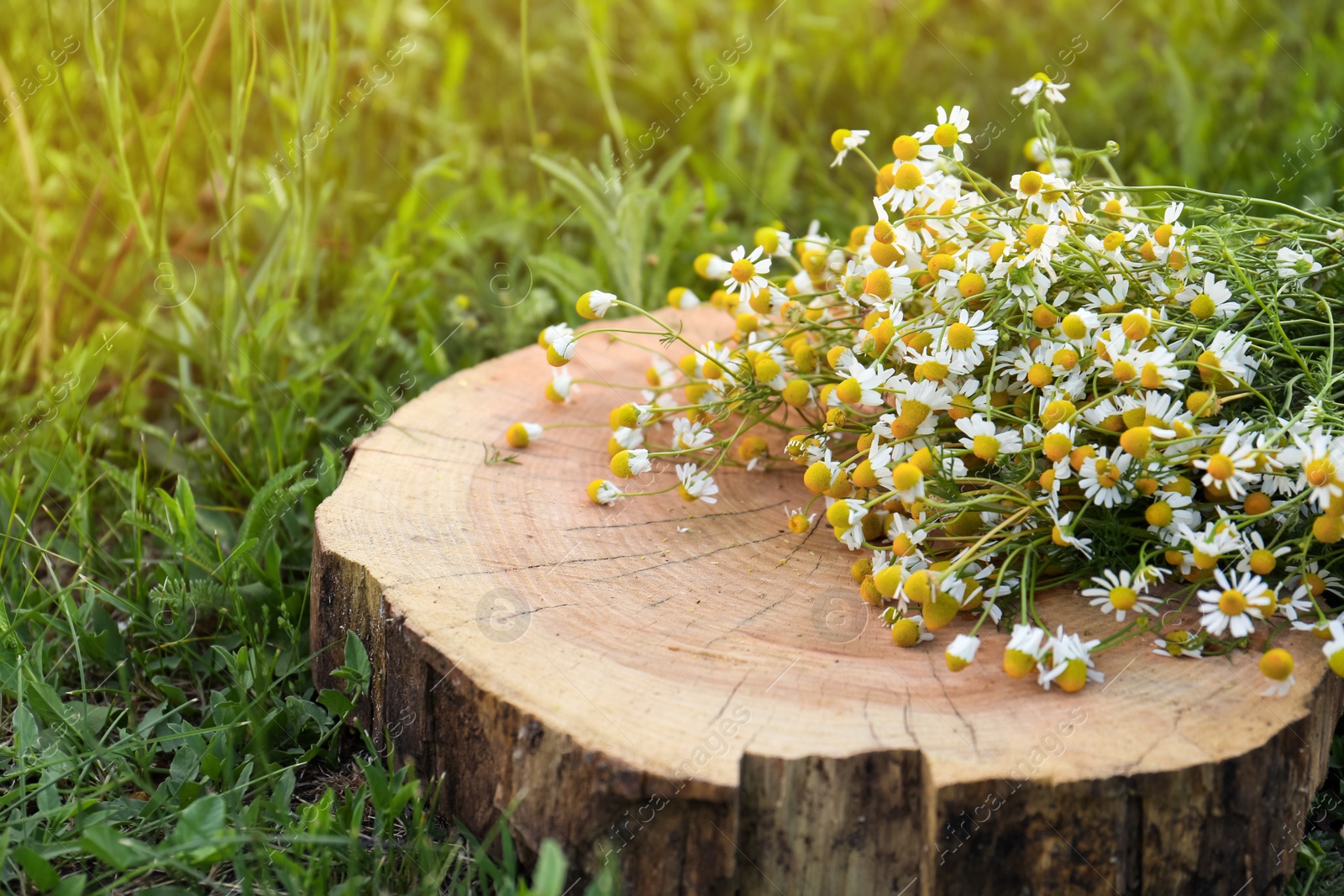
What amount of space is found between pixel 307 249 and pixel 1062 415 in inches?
59.2

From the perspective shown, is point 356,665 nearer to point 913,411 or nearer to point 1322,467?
point 913,411

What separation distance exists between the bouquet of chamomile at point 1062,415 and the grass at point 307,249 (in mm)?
315

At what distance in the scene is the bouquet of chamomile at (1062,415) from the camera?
1.12 m

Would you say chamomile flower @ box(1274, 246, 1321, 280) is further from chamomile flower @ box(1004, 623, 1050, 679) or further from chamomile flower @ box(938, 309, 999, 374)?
chamomile flower @ box(1004, 623, 1050, 679)

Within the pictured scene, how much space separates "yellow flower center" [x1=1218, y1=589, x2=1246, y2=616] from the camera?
1064 millimetres

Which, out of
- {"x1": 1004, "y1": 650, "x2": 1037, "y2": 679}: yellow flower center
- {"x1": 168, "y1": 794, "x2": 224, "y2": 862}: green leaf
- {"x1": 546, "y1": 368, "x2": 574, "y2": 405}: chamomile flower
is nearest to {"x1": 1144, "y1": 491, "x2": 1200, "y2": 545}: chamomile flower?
{"x1": 1004, "y1": 650, "x2": 1037, "y2": 679}: yellow flower center

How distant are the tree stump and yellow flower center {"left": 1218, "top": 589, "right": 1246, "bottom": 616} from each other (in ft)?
0.27

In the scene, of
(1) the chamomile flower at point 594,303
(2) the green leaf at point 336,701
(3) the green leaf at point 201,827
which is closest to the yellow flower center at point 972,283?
(1) the chamomile flower at point 594,303

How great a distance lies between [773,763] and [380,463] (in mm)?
762

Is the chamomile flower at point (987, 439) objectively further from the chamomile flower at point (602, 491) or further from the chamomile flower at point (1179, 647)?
the chamomile flower at point (602, 491)

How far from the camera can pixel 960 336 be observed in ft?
4.13

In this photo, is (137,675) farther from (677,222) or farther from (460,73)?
(460,73)

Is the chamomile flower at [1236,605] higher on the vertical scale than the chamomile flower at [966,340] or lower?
lower

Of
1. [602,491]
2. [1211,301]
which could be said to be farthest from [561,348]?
[1211,301]
